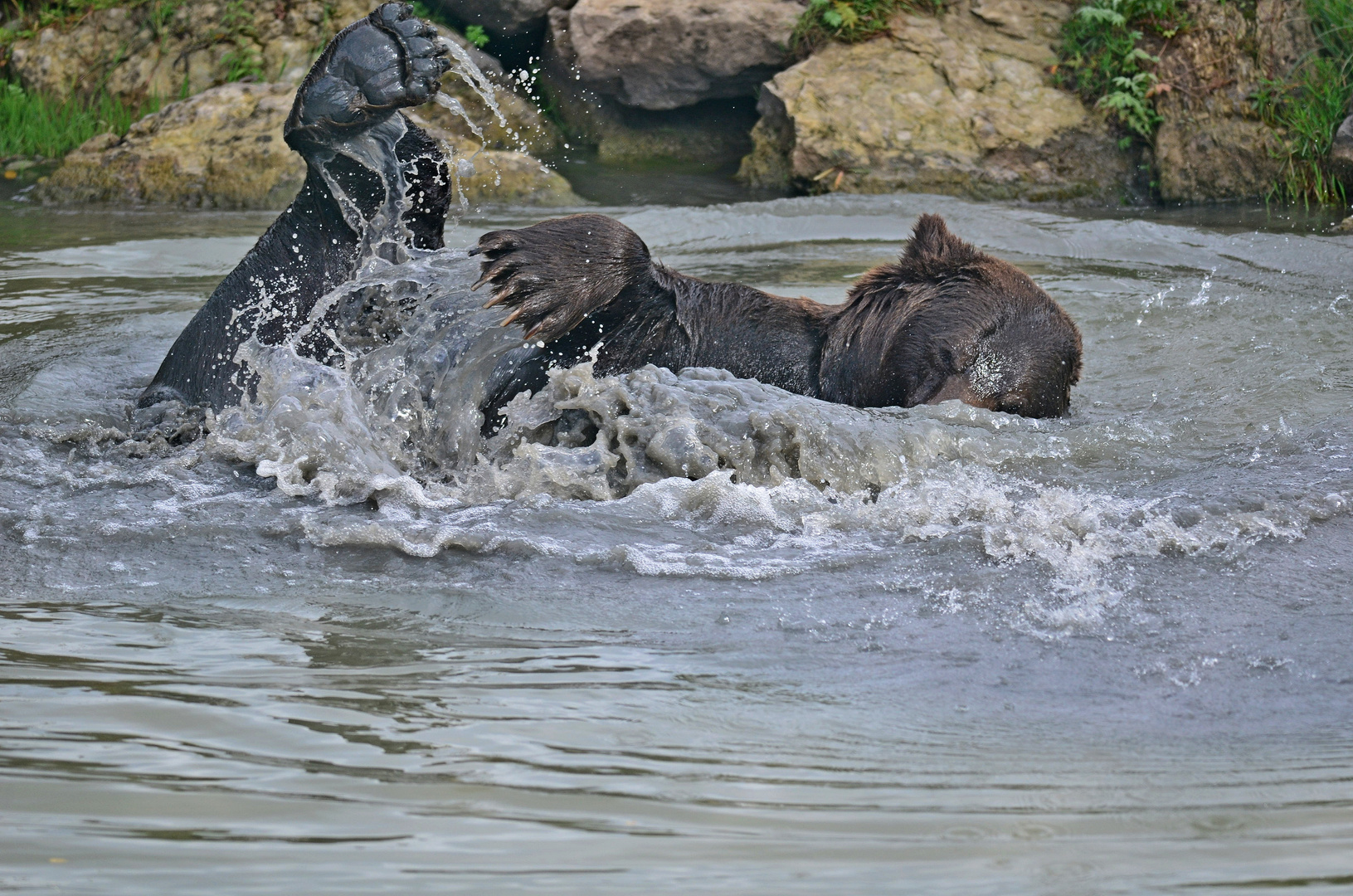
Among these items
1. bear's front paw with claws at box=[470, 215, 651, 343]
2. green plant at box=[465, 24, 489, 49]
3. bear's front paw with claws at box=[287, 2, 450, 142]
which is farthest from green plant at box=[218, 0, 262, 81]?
bear's front paw with claws at box=[470, 215, 651, 343]

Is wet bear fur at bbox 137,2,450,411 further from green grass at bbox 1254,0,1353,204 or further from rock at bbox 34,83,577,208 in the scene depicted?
green grass at bbox 1254,0,1353,204

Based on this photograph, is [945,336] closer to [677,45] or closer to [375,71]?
[375,71]

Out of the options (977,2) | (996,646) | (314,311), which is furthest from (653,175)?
(996,646)

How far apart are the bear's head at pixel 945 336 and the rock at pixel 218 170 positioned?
573 centimetres

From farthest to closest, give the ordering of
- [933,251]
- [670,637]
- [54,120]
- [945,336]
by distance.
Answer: [54,120]
[933,251]
[945,336]
[670,637]

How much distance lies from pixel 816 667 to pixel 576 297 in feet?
6.85

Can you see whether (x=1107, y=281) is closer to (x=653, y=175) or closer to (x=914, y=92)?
(x=914, y=92)

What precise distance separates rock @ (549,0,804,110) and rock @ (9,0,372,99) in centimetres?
225

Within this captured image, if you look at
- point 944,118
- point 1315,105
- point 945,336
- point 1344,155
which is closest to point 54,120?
point 944,118

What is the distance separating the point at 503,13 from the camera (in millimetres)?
12391

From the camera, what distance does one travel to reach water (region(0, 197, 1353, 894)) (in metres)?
1.90

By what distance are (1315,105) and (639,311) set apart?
7398 millimetres

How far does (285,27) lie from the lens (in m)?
12.3

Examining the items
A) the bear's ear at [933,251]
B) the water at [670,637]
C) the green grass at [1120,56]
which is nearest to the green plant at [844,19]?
the green grass at [1120,56]
